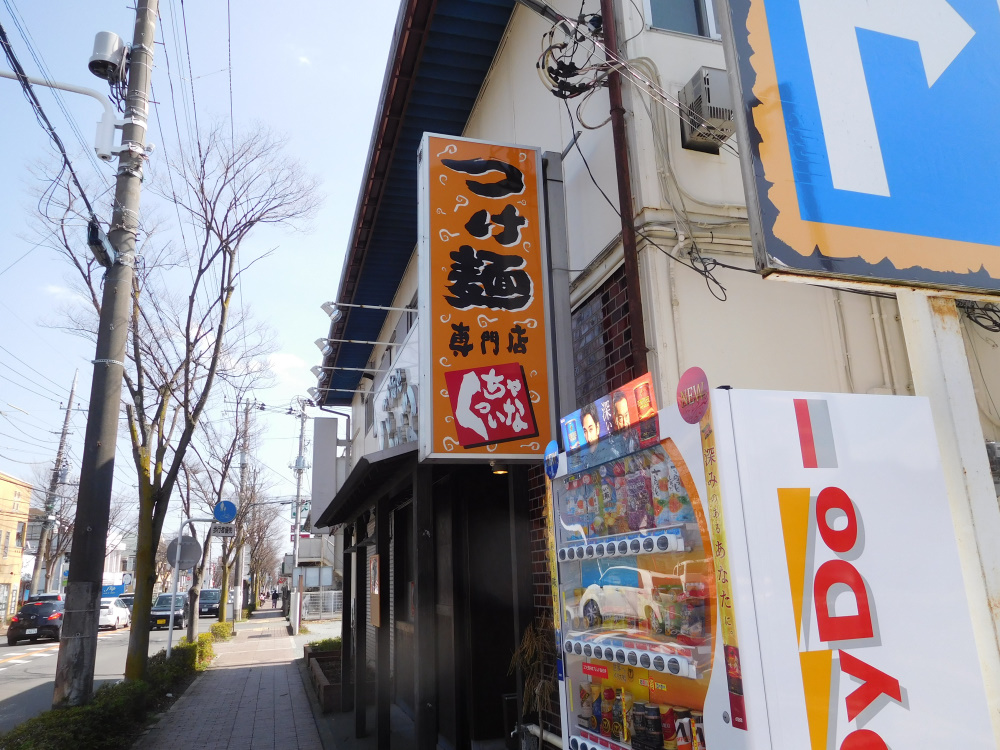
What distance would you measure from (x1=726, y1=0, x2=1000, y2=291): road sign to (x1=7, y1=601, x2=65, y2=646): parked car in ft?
90.9

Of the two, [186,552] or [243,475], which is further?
[243,475]

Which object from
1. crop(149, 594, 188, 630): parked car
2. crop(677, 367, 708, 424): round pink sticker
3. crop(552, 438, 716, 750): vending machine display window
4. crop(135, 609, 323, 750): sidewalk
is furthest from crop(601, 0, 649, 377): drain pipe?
crop(149, 594, 188, 630): parked car

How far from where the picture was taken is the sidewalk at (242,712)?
9.21 meters

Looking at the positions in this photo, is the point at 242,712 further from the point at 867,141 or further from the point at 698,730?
the point at 867,141

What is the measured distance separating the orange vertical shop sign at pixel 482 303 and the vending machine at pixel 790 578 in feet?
7.28

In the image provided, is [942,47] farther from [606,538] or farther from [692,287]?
[606,538]

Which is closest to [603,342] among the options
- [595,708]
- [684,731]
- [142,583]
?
[595,708]

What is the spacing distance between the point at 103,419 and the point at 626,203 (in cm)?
594

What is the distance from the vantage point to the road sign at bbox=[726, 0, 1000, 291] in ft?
10.0

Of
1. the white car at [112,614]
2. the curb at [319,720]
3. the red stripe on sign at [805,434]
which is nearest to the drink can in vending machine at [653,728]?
the red stripe on sign at [805,434]

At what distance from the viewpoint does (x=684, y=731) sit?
2.80 m

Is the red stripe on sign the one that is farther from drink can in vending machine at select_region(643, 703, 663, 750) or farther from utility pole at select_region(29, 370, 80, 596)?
utility pole at select_region(29, 370, 80, 596)

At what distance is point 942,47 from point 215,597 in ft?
157

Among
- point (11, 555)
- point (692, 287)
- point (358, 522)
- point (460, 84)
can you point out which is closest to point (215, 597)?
point (11, 555)
